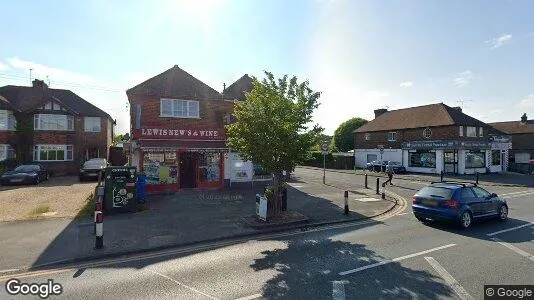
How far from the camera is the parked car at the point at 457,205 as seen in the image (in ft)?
37.2

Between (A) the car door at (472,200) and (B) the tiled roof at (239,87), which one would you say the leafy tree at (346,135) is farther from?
(A) the car door at (472,200)

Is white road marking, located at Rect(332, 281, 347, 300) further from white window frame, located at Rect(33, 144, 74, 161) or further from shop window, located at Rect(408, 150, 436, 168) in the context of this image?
shop window, located at Rect(408, 150, 436, 168)

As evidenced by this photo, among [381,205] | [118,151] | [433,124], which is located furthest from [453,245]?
[118,151]

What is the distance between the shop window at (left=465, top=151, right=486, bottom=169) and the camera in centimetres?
3603

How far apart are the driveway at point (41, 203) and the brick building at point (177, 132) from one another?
12.8ft

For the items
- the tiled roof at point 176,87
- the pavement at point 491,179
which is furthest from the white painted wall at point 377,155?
the tiled roof at point 176,87

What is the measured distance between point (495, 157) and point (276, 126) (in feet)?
124

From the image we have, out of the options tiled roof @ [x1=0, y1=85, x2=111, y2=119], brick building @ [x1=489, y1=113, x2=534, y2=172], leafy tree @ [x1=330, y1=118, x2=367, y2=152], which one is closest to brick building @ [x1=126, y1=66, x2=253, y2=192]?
tiled roof @ [x1=0, y1=85, x2=111, y2=119]

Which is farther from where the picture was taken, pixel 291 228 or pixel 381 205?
pixel 381 205

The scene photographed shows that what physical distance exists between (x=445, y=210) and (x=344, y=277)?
6.30 metres

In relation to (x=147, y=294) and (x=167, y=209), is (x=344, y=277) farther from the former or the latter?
(x=167, y=209)

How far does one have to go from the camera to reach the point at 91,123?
112ft

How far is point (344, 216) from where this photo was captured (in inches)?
530

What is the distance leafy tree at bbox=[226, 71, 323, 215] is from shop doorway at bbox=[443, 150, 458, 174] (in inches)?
1151
